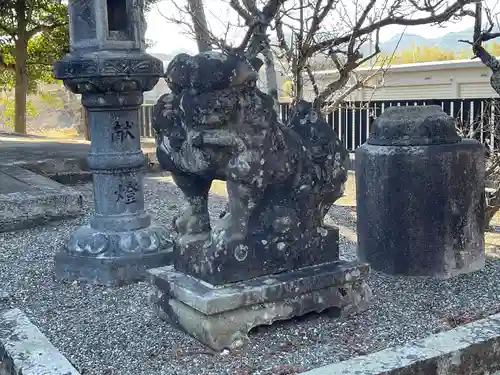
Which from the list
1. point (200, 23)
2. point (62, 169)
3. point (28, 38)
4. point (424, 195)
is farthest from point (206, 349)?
point (28, 38)

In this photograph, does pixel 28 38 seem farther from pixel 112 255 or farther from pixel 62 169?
pixel 112 255

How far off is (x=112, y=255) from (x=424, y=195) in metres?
2.10

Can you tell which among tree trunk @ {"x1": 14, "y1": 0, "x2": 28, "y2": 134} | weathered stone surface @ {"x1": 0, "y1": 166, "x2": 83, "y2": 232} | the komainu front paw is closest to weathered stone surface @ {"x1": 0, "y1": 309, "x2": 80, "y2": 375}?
the komainu front paw

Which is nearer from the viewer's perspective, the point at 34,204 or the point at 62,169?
the point at 34,204

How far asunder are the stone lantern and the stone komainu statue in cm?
110

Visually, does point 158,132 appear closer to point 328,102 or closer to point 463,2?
point 463,2

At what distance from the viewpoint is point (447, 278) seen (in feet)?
13.2

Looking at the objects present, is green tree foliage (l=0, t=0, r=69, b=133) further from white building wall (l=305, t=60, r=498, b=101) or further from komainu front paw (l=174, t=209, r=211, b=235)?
komainu front paw (l=174, t=209, r=211, b=235)

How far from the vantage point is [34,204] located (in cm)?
621

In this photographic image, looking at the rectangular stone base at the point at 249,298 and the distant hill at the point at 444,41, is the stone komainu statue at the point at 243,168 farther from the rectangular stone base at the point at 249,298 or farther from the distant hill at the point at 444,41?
the distant hill at the point at 444,41

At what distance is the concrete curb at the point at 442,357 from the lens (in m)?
2.69

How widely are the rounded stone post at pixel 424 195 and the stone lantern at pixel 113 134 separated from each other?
60.7 inches

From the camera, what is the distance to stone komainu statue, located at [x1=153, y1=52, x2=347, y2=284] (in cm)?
301

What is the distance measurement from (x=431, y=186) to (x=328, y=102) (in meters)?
3.88
